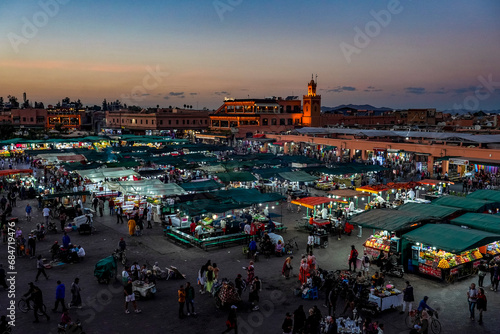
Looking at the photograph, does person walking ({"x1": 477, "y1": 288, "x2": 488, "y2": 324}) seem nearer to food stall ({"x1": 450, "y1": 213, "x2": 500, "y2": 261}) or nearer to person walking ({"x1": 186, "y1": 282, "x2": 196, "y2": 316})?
food stall ({"x1": 450, "y1": 213, "x2": 500, "y2": 261})

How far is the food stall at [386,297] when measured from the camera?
10.5 metres

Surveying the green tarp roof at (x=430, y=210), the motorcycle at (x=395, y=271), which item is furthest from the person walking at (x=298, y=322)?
the green tarp roof at (x=430, y=210)

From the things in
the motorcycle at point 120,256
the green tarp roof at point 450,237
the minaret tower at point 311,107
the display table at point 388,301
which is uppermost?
the minaret tower at point 311,107

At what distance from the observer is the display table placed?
10.5 m

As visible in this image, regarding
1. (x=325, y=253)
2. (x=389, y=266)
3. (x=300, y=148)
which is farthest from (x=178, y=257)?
(x=300, y=148)

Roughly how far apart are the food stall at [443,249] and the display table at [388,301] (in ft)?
8.14

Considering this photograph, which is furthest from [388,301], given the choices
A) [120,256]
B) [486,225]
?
[120,256]

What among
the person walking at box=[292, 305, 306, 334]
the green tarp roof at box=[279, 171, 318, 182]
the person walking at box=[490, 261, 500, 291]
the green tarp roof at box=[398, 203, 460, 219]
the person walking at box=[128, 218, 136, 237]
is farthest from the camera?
the green tarp roof at box=[279, 171, 318, 182]

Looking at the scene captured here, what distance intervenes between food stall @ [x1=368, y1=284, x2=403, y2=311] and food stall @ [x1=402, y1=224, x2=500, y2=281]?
98.4 inches

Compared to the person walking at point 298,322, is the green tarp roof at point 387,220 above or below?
above

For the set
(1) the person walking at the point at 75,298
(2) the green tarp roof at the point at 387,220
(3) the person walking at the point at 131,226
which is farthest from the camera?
(3) the person walking at the point at 131,226

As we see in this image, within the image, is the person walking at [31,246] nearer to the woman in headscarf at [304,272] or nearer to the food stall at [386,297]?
the woman in headscarf at [304,272]

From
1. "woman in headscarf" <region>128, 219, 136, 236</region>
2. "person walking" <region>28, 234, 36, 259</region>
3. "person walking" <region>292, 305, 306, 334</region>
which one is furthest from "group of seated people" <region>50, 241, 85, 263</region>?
"person walking" <region>292, 305, 306, 334</region>

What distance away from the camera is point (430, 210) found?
52.0 ft
